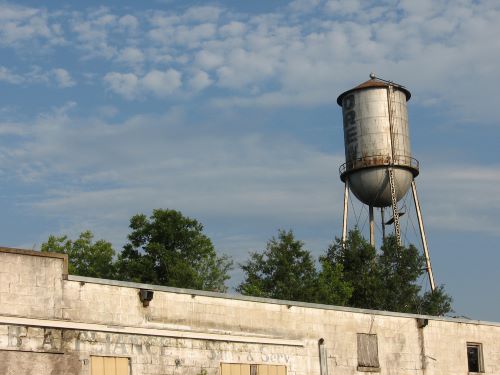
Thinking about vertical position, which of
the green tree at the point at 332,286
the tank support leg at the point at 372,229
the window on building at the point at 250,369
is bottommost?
the window on building at the point at 250,369

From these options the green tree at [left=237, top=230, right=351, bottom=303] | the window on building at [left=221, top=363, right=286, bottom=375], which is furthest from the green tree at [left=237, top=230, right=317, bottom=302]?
the window on building at [left=221, top=363, right=286, bottom=375]

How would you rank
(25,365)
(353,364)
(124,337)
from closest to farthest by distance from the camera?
(25,365) < (124,337) < (353,364)

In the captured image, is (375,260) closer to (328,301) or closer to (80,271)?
(328,301)

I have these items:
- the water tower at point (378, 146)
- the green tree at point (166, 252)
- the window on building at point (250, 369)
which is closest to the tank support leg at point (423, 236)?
the water tower at point (378, 146)

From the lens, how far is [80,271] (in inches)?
2154

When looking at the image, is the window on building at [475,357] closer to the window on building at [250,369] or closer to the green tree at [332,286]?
the window on building at [250,369]

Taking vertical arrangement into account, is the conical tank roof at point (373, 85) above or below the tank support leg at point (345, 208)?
above

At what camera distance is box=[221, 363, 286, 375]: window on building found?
26578 mm

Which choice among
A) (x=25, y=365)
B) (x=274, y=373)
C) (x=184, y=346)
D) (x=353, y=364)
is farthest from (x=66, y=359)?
(x=353, y=364)

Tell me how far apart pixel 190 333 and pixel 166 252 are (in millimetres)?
25678

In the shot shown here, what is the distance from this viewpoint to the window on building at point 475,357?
34.5 m

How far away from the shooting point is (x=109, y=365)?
944 inches

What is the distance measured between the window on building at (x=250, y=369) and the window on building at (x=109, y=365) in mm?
3452

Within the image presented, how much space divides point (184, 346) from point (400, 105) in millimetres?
30701
